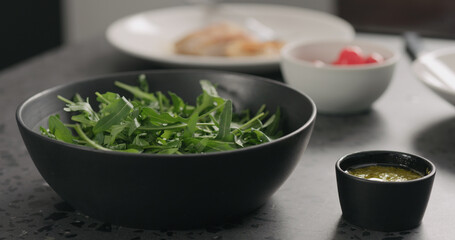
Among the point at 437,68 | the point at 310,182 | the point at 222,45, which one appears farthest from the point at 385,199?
the point at 222,45

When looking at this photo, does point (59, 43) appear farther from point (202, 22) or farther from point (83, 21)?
point (202, 22)

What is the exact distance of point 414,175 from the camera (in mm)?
914

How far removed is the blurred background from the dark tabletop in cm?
128

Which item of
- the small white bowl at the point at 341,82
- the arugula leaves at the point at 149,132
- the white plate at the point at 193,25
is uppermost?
the arugula leaves at the point at 149,132

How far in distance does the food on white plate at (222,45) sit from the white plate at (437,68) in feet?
1.35

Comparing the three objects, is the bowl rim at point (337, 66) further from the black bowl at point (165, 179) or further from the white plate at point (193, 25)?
the black bowl at point (165, 179)

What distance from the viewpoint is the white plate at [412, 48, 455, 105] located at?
1.33m

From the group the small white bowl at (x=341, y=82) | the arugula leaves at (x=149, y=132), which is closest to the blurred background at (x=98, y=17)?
the small white bowl at (x=341, y=82)

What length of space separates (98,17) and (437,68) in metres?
2.43

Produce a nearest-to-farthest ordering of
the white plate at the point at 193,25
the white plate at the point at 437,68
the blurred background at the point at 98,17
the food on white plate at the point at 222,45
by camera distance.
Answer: the white plate at the point at 437,68 → the food on white plate at the point at 222,45 → the white plate at the point at 193,25 → the blurred background at the point at 98,17

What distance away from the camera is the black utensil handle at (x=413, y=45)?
1758mm

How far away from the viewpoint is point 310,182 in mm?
1049

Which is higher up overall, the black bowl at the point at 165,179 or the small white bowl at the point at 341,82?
the black bowl at the point at 165,179

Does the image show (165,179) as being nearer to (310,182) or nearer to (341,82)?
(310,182)
